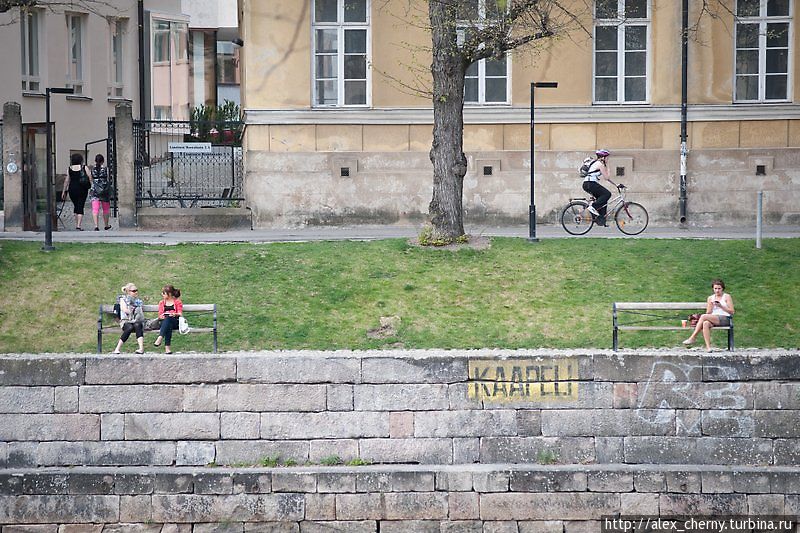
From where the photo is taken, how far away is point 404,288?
18.4 meters

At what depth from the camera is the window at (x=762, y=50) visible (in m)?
25.0

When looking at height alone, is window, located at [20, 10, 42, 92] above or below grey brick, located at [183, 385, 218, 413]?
above

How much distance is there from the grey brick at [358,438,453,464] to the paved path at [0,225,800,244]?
7.93 metres

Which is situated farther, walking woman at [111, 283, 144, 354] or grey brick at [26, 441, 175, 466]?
walking woman at [111, 283, 144, 354]

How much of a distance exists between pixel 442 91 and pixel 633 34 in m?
6.23

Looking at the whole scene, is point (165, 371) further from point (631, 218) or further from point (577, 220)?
point (631, 218)

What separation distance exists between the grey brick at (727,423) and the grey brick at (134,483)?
20.4 feet

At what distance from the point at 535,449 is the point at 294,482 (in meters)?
2.73

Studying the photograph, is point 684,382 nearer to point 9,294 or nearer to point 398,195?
point 9,294

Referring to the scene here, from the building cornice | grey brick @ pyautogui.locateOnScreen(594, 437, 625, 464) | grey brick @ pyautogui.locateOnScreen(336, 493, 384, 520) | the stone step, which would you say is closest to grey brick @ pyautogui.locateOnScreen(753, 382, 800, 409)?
the stone step

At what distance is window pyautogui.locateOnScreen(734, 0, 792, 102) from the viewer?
2495 centimetres

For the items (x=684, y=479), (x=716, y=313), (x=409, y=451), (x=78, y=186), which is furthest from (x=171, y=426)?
(x=78, y=186)

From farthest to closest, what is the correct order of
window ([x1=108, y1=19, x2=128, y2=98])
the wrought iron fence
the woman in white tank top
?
1. window ([x1=108, y1=19, x2=128, y2=98])
2. the wrought iron fence
3. the woman in white tank top

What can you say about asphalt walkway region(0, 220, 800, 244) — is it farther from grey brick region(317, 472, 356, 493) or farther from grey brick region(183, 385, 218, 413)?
grey brick region(317, 472, 356, 493)
